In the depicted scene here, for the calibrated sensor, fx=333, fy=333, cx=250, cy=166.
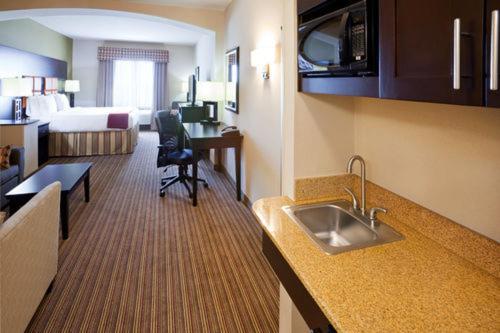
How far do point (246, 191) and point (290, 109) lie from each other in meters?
2.62

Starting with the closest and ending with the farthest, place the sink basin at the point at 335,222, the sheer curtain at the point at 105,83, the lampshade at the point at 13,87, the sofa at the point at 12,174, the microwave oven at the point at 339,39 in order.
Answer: the microwave oven at the point at 339,39 < the sink basin at the point at 335,222 < the sofa at the point at 12,174 < the lampshade at the point at 13,87 < the sheer curtain at the point at 105,83

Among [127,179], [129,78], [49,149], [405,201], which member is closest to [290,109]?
[405,201]

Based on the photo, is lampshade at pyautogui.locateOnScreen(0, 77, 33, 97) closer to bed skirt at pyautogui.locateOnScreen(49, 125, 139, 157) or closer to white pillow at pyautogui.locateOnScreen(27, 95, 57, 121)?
white pillow at pyautogui.locateOnScreen(27, 95, 57, 121)

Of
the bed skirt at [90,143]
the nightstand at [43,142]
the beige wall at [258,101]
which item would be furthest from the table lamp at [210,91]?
the nightstand at [43,142]

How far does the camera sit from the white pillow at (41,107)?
608 cm

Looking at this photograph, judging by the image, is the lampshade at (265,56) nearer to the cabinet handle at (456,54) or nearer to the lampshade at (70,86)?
the cabinet handle at (456,54)

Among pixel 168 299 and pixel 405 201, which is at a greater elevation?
pixel 405 201

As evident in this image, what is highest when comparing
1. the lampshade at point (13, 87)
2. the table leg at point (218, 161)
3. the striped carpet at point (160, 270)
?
the lampshade at point (13, 87)

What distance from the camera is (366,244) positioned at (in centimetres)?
124

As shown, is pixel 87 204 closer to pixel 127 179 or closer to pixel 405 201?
pixel 127 179

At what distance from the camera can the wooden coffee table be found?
9.37ft

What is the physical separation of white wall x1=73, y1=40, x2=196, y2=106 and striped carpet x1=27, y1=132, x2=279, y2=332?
21.7 feet

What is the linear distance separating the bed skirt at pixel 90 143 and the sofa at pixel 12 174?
8.02ft

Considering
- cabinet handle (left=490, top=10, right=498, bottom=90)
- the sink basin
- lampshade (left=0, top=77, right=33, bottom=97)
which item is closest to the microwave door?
cabinet handle (left=490, top=10, right=498, bottom=90)
